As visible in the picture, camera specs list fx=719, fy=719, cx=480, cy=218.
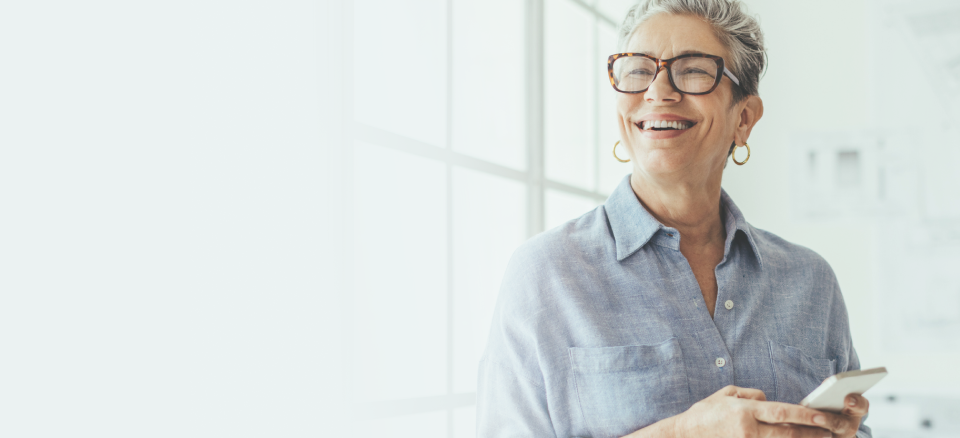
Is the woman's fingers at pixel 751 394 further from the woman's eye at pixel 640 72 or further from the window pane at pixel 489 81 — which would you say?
the window pane at pixel 489 81

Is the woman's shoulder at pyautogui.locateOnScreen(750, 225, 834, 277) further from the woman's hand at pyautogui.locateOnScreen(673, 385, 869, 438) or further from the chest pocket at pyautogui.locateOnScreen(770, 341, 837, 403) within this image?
the woman's hand at pyautogui.locateOnScreen(673, 385, 869, 438)

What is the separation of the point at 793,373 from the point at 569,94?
1491 millimetres

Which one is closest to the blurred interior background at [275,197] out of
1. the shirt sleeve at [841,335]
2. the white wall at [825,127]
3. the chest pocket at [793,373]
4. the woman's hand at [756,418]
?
the woman's hand at [756,418]

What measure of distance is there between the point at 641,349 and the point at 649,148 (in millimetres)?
335

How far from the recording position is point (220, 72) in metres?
1.00

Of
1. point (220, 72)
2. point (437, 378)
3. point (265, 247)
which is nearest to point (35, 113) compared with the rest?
point (220, 72)

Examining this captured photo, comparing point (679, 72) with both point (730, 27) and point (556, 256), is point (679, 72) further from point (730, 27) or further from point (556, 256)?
point (556, 256)

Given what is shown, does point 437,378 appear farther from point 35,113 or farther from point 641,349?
point 35,113

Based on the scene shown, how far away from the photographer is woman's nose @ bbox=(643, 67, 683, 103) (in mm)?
1192

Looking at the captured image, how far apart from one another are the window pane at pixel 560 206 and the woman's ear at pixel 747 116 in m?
0.98

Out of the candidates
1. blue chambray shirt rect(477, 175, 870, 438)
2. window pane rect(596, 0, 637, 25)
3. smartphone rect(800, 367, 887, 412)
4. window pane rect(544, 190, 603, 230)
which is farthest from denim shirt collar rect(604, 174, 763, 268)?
window pane rect(596, 0, 637, 25)

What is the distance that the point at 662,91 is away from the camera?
3.92 ft

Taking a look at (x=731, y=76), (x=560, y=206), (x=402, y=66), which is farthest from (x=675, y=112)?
(x=560, y=206)

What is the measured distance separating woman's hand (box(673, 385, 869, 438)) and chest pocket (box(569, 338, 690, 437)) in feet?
0.27
